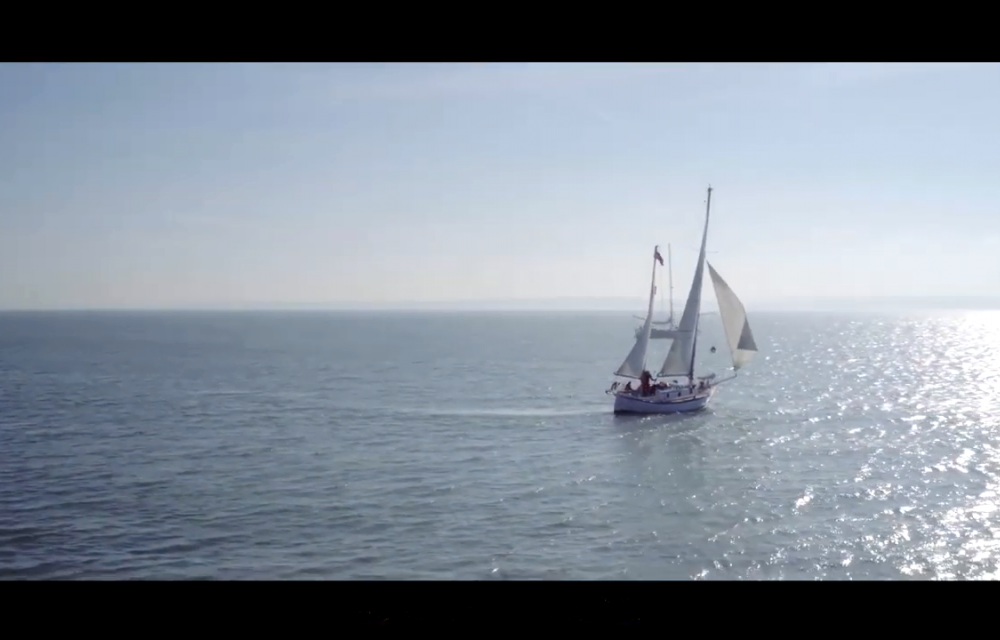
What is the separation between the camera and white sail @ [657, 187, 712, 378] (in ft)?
92.4

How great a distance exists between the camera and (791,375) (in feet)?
146

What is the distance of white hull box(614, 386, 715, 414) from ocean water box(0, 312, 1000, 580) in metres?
0.54

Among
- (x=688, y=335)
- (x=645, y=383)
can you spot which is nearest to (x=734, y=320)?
(x=688, y=335)

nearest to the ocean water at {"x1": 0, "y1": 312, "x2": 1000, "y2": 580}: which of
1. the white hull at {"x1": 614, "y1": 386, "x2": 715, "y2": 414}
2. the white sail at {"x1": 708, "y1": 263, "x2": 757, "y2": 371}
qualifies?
the white hull at {"x1": 614, "y1": 386, "x2": 715, "y2": 414}

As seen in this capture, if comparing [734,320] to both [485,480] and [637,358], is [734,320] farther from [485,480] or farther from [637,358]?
[485,480]

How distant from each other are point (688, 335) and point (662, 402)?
8.84ft

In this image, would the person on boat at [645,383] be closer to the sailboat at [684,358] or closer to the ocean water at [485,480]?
the sailboat at [684,358]

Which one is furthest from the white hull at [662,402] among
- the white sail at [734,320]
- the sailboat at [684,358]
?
the white sail at [734,320]

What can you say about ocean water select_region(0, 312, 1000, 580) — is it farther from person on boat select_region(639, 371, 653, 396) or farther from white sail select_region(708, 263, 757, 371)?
white sail select_region(708, 263, 757, 371)

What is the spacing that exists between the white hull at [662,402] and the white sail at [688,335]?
2.53ft

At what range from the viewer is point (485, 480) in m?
18.2
